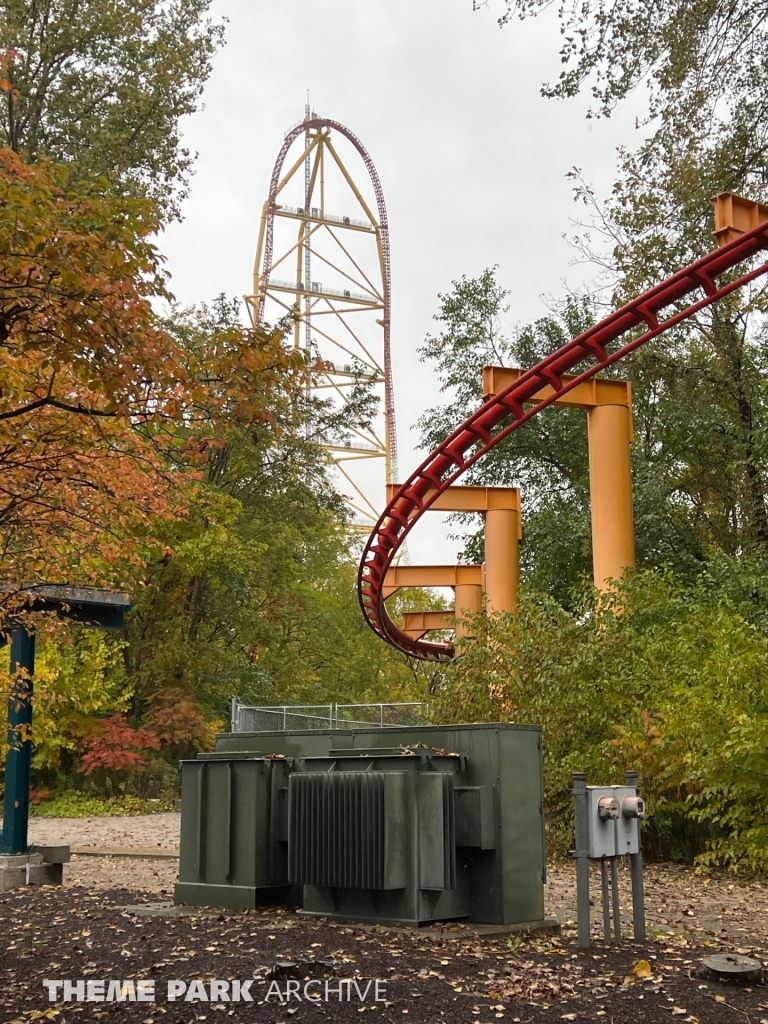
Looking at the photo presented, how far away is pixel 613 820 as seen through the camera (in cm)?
662

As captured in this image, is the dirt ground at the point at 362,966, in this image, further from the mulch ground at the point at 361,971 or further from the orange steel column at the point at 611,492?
the orange steel column at the point at 611,492

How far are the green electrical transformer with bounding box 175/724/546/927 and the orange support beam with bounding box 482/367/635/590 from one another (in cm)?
901

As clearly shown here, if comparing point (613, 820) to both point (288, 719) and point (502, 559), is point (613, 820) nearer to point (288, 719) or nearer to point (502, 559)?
point (502, 559)

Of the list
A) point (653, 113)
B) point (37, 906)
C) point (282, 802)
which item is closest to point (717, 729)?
point (282, 802)

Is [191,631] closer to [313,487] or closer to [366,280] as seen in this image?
[313,487]

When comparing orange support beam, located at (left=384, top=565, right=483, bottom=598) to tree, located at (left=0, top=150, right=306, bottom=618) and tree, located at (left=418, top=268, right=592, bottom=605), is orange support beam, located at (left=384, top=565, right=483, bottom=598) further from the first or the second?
tree, located at (left=0, top=150, right=306, bottom=618)

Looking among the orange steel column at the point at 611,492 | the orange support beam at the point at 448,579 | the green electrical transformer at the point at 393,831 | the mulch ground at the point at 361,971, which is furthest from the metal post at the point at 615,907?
the orange support beam at the point at 448,579

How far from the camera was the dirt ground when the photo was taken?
486cm

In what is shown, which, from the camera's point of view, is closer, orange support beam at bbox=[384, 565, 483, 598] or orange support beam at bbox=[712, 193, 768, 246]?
orange support beam at bbox=[712, 193, 768, 246]

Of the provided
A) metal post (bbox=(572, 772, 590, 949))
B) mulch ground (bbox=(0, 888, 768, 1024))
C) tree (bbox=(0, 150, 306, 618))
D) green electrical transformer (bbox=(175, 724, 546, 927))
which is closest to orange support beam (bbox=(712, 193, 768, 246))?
green electrical transformer (bbox=(175, 724, 546, 927))

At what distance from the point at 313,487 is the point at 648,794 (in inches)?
715

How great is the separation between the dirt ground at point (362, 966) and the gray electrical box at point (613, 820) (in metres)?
0.59

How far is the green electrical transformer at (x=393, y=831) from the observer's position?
6855 millimetres

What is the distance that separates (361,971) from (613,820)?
6.46 ft
